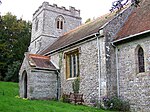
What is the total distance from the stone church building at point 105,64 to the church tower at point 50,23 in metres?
6.06

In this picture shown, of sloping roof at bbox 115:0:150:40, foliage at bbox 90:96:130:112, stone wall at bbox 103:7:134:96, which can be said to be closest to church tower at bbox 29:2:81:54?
stone wall at bbox 103:7:134:96

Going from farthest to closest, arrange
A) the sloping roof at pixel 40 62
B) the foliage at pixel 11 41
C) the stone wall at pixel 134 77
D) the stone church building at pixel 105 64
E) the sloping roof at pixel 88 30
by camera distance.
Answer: the foliage at pixel 11 41 → the sloping roof at pixel 40 62 → the sloping roof at pixel 88 30 → the stone church building at pixel 105 64 → the stone wall at pixel 134 77

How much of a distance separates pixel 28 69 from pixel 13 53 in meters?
20.4

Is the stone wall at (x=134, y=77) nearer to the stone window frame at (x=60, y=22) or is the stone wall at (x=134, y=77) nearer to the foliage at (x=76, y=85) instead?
the foliage at (x=76, y=85)

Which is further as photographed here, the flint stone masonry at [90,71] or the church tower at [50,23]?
the church tower at [50,23]

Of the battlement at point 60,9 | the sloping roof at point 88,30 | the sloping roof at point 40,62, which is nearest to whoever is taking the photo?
the sloping roof at point 88,30

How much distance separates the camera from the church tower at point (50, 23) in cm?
2786

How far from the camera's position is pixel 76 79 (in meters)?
17.5

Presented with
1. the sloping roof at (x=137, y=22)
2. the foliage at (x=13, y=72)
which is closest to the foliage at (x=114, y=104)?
the sloping roof at (x=137, y=22)

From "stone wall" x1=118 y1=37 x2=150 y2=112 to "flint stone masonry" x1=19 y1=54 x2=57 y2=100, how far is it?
6626 mm

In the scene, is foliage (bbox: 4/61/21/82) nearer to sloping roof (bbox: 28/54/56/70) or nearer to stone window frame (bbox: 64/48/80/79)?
sloping roof (bbox: 28/54/56/70)

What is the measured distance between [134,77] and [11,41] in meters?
29.7

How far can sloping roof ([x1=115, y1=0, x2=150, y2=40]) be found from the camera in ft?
46.8

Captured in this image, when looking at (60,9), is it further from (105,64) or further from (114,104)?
(114,104)
